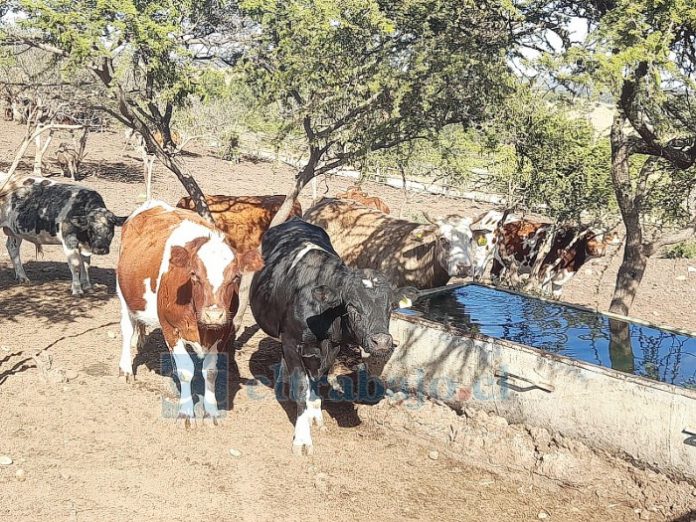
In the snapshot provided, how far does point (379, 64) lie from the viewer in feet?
30.2

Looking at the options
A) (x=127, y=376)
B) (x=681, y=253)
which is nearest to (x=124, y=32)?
(x=127, y=376)

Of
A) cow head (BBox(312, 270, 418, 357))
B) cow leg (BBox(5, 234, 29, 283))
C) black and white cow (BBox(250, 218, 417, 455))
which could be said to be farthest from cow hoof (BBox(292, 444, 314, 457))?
cow leg (BBox(5, 234, 29, 283))

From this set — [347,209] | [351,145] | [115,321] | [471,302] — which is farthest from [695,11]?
[115,321]

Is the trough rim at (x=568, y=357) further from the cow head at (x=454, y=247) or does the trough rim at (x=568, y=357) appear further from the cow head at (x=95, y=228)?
the cow head at (x=95, y=228)

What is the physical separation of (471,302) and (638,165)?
15.4 feet

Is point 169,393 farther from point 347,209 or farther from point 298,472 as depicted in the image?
point 347,209

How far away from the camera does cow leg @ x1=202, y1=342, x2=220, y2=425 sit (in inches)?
268

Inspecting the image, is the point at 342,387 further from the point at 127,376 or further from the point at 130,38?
the point at 130,38

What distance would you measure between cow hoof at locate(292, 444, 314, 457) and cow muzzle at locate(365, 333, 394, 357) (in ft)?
4.29

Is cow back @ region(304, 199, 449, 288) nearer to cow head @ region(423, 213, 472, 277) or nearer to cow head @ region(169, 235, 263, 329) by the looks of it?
cow head @ region(423, 213, 472, 277)

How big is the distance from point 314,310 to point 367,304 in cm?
71

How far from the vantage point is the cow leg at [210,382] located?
6.81 m

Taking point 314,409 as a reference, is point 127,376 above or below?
below

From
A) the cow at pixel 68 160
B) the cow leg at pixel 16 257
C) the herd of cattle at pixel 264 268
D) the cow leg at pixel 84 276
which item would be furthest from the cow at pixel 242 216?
the cow at pixel 68 160
